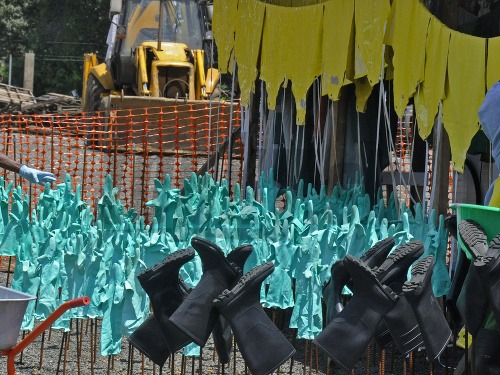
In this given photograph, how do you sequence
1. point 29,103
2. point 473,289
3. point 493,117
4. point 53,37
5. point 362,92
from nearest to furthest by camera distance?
point 473,289
point 493,117
point 362,92
point 29,103
point 53,37

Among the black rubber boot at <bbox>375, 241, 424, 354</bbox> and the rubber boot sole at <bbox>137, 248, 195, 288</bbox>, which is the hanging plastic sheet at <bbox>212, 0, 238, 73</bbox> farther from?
the black rubber boot at <bbox>375, 241, 424, 354</bbox>

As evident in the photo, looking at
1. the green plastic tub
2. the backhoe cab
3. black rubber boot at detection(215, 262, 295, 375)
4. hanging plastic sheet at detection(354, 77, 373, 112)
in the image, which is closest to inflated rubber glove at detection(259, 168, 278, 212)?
hanging plastic sheet at detection(354, 77, 373, 112)

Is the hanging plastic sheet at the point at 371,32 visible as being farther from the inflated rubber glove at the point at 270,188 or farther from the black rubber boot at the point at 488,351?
the black rubber boot at the point at 488,351

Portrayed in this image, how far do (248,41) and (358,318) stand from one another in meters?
4.22

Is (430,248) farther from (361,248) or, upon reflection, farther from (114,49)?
(114,49)

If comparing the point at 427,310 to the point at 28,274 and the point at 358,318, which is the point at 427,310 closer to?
the point at 358,318

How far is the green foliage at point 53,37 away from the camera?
133 feet

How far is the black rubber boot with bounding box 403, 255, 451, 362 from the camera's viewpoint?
4.70m

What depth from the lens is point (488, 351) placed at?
456 cm

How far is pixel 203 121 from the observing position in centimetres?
1675

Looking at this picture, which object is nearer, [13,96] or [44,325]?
[44,325]

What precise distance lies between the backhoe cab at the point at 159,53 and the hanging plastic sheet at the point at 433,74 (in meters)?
11.2

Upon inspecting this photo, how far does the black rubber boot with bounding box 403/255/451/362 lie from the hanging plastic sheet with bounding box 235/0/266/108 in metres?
3.80

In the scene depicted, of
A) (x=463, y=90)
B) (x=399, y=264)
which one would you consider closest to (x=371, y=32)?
(x=463, y=90)
